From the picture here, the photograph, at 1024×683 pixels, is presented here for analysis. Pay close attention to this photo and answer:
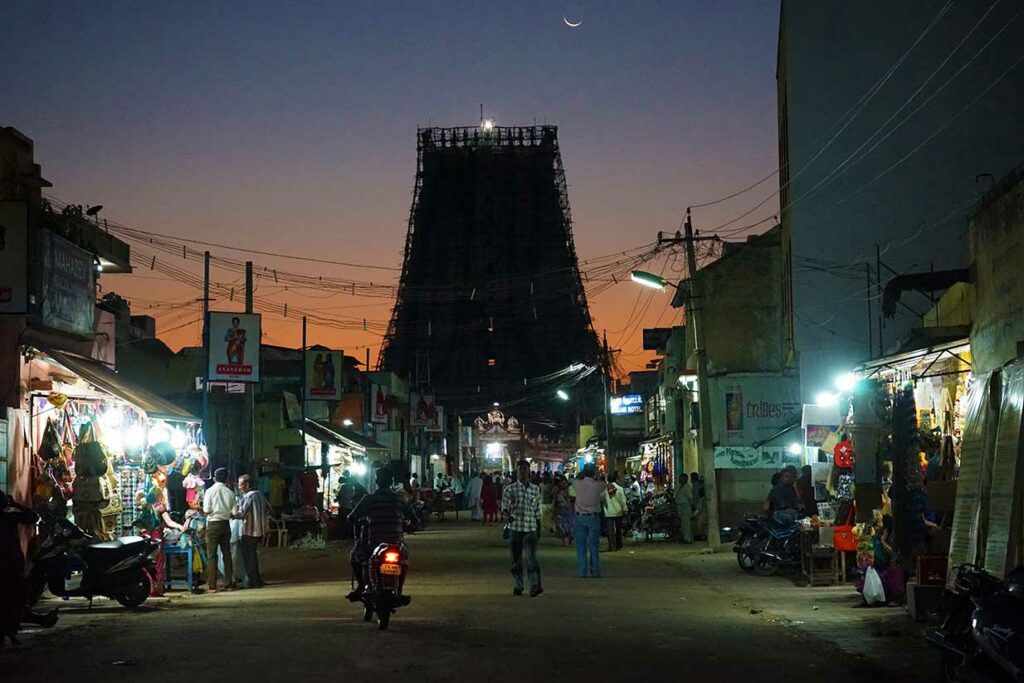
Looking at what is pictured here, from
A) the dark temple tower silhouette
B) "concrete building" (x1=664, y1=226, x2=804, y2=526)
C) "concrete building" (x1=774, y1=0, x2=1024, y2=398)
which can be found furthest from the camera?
the dark temple tower silhouette

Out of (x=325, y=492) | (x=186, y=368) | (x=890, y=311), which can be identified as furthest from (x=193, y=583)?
(x=186, y=368)

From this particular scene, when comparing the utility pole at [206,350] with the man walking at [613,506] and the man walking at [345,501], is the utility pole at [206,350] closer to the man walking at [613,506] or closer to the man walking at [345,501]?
the man walking at [345,501]

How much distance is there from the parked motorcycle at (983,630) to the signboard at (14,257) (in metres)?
11.6

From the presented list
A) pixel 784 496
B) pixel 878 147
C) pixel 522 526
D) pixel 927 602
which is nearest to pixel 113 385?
pixel 522 526

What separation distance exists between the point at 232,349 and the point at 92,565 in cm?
1209

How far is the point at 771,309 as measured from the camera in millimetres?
38031

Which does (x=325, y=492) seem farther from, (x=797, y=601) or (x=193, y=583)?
(x=797, y=601)

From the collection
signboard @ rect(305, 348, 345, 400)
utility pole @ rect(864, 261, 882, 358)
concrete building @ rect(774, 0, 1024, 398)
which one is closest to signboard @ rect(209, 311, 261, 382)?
signboard @ rect(305, 348, 345, 400)

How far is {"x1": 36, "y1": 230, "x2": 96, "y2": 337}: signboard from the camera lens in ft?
58.4

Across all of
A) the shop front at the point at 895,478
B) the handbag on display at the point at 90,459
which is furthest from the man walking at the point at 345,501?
the handbag on display at the point at 90,459

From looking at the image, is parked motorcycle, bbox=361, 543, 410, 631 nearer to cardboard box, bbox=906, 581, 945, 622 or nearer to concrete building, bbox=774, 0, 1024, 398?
cardboard box, bbox=906, 581, 945, 622

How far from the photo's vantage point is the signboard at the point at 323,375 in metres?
38.6

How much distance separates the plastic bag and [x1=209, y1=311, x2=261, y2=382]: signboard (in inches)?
596

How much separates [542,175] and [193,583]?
273 feet
